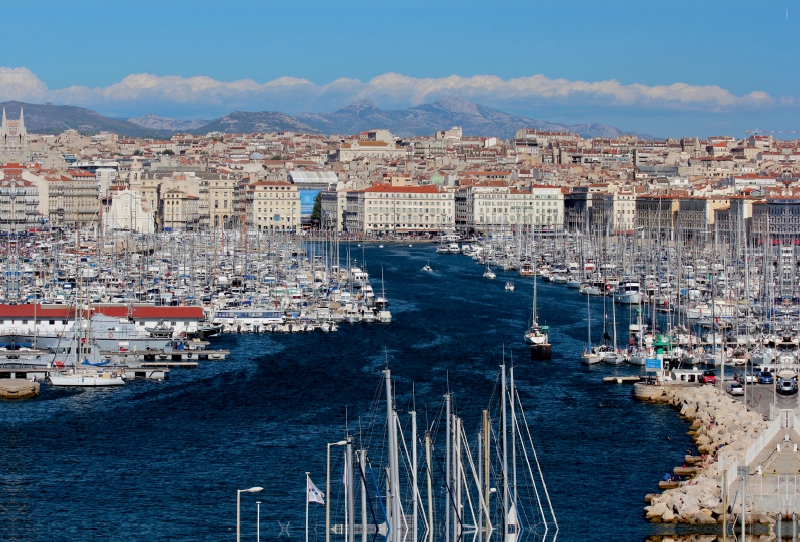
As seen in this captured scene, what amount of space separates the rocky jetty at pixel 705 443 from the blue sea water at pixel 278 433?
11.1 inches

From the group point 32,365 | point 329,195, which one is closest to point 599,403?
point 32,365

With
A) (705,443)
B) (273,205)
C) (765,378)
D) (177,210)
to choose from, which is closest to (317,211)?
(273,205)

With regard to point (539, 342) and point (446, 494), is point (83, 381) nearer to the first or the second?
point (539, 342)

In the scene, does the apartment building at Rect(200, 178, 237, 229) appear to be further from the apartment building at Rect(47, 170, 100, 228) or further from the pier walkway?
the pier walkway

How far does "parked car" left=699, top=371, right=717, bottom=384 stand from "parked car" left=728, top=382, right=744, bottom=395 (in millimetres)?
538

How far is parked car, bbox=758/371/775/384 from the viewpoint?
2186cm

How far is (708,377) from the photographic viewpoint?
22.0 m

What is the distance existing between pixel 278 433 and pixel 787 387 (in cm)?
711

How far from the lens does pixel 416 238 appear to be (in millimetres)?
66938

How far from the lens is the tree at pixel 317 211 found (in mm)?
71250

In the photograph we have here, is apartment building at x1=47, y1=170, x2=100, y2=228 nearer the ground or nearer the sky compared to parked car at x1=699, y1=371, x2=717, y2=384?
nearer the sky

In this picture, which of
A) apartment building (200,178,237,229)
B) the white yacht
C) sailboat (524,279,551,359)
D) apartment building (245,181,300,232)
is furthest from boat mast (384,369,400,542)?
apartment building (200,178,237,229)

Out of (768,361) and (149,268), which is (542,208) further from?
(768,361)

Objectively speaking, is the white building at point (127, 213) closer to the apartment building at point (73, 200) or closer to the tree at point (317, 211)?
the apartment building at point (73, 200)
